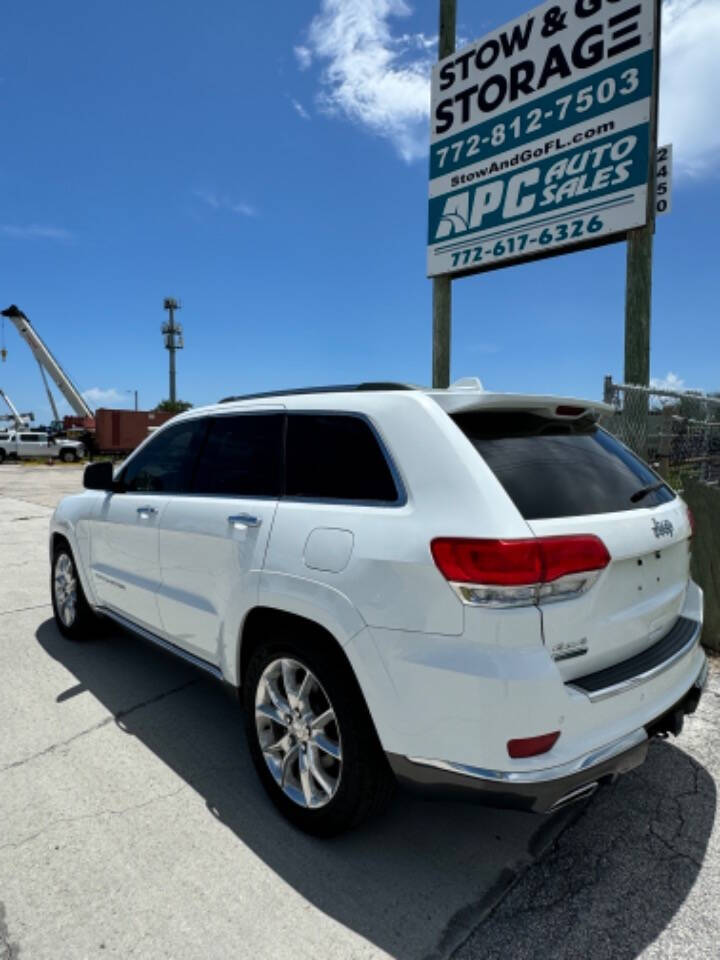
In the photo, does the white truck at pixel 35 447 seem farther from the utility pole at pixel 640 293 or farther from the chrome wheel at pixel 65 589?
the utility pole at pixel 640 293

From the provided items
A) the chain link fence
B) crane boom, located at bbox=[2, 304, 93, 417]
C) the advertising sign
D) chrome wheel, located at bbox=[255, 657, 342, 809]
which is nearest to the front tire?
chrome wheel, located at bbox=[255, 657, 342, 809]

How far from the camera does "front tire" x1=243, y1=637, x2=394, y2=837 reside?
7.02 ft

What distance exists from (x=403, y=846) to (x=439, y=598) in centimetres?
118

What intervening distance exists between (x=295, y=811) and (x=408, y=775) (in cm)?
70

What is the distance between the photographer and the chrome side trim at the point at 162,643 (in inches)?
113

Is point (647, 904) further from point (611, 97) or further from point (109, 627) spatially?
point (611, 97)

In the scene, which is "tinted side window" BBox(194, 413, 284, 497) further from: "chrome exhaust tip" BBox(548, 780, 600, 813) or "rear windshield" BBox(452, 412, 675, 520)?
"chrome exhaust tip" BBox(548, 780, 600, 813)

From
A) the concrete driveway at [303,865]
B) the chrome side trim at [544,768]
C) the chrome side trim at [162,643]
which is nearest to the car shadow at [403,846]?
the concrete driveway at [303,865]

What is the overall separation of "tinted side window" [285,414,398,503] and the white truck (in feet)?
119

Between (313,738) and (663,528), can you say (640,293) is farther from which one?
(313,738)

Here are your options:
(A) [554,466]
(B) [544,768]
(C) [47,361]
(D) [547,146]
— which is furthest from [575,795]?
(C) [47,361]

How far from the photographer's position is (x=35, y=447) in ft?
113

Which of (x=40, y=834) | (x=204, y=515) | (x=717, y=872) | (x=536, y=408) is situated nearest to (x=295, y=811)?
(x=40, y=834)

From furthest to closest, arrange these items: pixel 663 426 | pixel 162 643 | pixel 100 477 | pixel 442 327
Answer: pixel 442 327 < pixel 663 426 < pixel 100 477 < pixel 162 643
